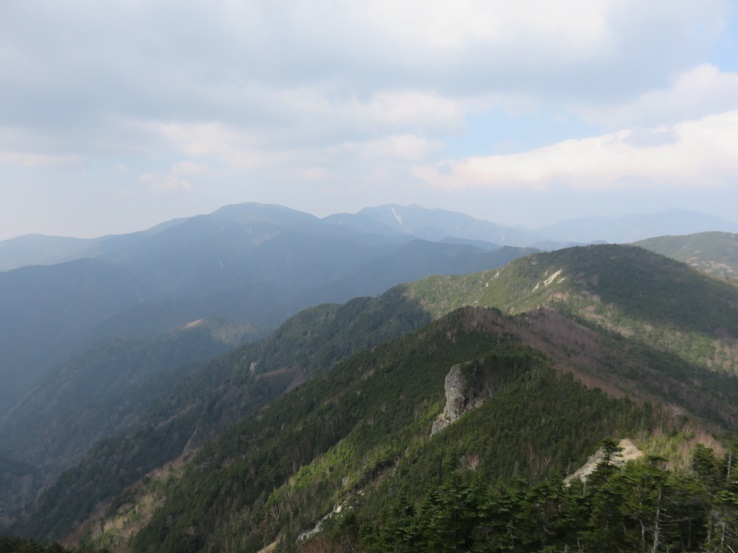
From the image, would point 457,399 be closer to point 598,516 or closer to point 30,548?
point 598,516

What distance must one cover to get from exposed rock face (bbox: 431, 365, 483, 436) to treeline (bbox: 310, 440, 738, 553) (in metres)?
57.6

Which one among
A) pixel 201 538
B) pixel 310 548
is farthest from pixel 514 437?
pixel 201 538

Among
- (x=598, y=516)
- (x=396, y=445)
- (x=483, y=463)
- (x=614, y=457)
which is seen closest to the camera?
(x=598, y=516)

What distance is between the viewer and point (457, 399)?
10688cm

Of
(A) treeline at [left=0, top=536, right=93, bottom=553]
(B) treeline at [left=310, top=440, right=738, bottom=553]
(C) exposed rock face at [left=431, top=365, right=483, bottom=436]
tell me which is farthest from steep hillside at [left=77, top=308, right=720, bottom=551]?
(A) treeline at [left=0, top=536, right=93, bottom=553]

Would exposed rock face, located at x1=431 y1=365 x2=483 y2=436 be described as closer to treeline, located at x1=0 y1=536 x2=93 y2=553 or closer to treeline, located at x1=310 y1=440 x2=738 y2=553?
treeline, located at x1=310 y1=440 x2=738 y2=553

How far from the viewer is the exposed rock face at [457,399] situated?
106 m

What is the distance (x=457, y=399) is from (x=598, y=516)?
72.4 metres

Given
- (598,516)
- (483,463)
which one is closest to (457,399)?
(483,463)

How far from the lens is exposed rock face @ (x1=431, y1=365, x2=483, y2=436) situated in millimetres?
105625

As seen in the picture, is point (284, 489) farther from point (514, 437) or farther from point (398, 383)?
point (514, 437)

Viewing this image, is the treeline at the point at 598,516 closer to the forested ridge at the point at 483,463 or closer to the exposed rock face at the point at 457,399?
the forested ridge at the point at 483,463

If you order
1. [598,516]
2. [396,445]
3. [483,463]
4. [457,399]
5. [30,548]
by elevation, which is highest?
[598,516]

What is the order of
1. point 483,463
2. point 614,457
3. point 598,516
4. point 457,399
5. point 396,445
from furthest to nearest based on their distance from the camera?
point 396,445
point 457,399
point 483,463
point 614,457
point 598,516
